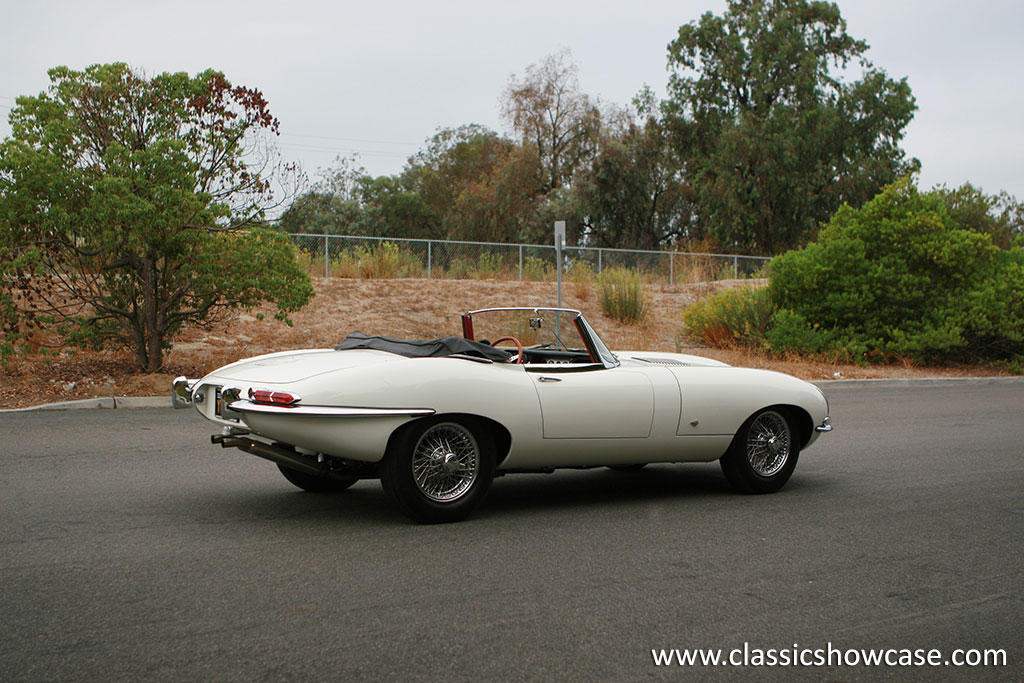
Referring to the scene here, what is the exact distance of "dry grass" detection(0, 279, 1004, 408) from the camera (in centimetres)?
1421

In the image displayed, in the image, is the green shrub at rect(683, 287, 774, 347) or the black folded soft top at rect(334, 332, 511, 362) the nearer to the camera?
the black folded soft top at rect(334, 332, 511, 362)

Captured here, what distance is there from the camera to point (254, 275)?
14.9m

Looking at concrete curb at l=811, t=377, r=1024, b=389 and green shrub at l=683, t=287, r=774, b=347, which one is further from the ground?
green shrub at l=683, t=287, r=774, b=347

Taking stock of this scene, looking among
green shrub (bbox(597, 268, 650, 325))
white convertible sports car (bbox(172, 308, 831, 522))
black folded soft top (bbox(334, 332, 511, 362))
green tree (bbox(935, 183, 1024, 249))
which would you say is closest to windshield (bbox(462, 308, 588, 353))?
white convertible sports car (bbox(172, 308, 831, 522))

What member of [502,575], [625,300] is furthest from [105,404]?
[625,300]

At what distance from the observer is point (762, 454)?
690 cm

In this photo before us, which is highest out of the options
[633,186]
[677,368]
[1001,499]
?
[633,186]

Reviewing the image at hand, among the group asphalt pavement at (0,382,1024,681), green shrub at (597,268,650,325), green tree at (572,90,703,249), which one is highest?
green tree at (572,90,703,249)

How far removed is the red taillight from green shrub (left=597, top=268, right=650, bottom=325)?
20.4 metres

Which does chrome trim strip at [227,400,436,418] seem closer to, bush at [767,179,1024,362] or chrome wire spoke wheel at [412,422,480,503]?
chrome wire spoke wheel at [412,422,480,503]

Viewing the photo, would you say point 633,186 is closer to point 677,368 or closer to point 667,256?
point 667,256

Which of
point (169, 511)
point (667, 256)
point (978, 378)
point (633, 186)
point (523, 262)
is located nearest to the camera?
point (169, 511)

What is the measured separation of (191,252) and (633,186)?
36.6m

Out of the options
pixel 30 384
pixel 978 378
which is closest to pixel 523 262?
pixel 978 378
